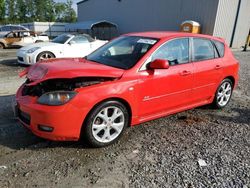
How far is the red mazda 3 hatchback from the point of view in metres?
3.27

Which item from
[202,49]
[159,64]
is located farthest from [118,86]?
[202,49]

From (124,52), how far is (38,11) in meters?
90.1

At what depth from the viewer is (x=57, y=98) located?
127 inches

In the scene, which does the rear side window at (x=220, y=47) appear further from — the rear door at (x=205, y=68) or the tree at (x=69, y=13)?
the tree at (x=69, y=13)

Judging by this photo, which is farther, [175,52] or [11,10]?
[11,10]

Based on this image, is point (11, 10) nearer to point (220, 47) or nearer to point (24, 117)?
point (220, 47)

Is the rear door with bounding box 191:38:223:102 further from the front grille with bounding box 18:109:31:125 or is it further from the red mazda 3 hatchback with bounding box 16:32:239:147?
the front grille with bounding box 18:109:31:125

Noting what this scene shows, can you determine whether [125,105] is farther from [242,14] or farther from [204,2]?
[242,14]

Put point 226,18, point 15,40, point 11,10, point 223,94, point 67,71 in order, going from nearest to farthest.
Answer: point 67,71, point 223,94, point 15,40, point 226,18, point 11,10

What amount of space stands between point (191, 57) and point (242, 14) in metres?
17.7

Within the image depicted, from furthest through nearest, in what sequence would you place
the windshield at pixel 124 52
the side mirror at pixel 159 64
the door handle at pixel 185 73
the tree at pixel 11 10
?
1. the tree at pixel 11 10
2. the door handle at pixel 185 73
3. the windshield at pixel 124 52
4. the side mirror at pixel 159 64

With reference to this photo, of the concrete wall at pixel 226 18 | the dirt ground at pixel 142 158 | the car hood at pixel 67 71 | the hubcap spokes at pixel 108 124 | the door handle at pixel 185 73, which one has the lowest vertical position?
the dirt ground at pixel 142 158

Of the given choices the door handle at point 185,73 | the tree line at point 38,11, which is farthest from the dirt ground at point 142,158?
the tree line at point 38,11

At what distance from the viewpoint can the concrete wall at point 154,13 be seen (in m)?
18.9
